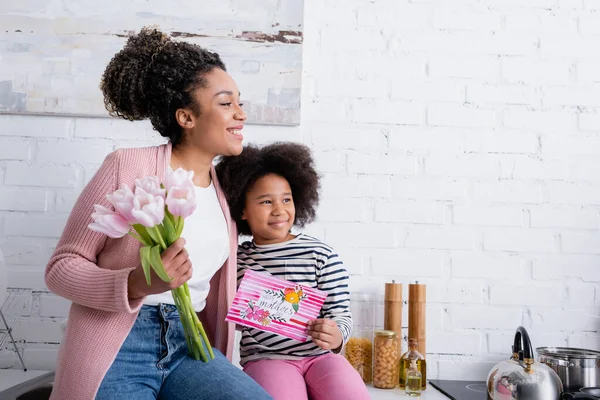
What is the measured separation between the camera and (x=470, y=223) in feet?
7.52

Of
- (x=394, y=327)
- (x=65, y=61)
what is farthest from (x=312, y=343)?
(x=65, y=61)

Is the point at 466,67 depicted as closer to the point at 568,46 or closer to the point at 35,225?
the point at 568,46

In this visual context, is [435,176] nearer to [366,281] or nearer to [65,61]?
[366,281]

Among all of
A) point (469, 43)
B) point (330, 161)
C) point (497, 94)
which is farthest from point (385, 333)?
point (469, 43)

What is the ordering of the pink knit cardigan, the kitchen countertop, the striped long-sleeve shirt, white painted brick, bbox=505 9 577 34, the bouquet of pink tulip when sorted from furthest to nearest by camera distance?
1. white painted brick, bbox=505 9 577 34
2. the kitchen countertop
3. the striped long-sleeve shirt
4. the pink knit cardigan
5. the bouquet of pink tulip

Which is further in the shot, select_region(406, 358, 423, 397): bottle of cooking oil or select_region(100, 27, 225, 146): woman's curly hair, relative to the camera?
select_region(406, 358, 423, 397): bottle of cooking oil

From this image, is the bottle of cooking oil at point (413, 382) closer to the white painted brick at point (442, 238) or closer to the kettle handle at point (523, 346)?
the kettle handle at point (523, 346)

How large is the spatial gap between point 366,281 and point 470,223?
1.53 feet

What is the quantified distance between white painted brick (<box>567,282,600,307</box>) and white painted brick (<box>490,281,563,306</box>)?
0.14 ft

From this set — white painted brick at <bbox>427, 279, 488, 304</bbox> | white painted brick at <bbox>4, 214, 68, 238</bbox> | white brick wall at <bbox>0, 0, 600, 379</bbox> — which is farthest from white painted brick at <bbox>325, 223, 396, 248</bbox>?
white painted brick at <bbox>4, 214, 68, 238</bbox>

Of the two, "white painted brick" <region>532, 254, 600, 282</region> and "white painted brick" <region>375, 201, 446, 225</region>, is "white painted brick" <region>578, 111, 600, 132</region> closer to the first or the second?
"white painted brick" <region>532, 254, 600, 282</region>

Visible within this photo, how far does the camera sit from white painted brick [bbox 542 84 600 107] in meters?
2.34

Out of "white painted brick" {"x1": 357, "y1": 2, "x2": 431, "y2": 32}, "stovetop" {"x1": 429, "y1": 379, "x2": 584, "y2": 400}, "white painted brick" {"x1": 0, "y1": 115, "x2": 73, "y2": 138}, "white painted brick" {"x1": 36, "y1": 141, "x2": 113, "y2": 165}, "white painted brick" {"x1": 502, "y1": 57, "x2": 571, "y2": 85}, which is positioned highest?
"white painted brick" {"x1": 357, "y1": 2, "x2": 431, "y2": 32}

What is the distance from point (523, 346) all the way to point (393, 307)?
46 centimetres
